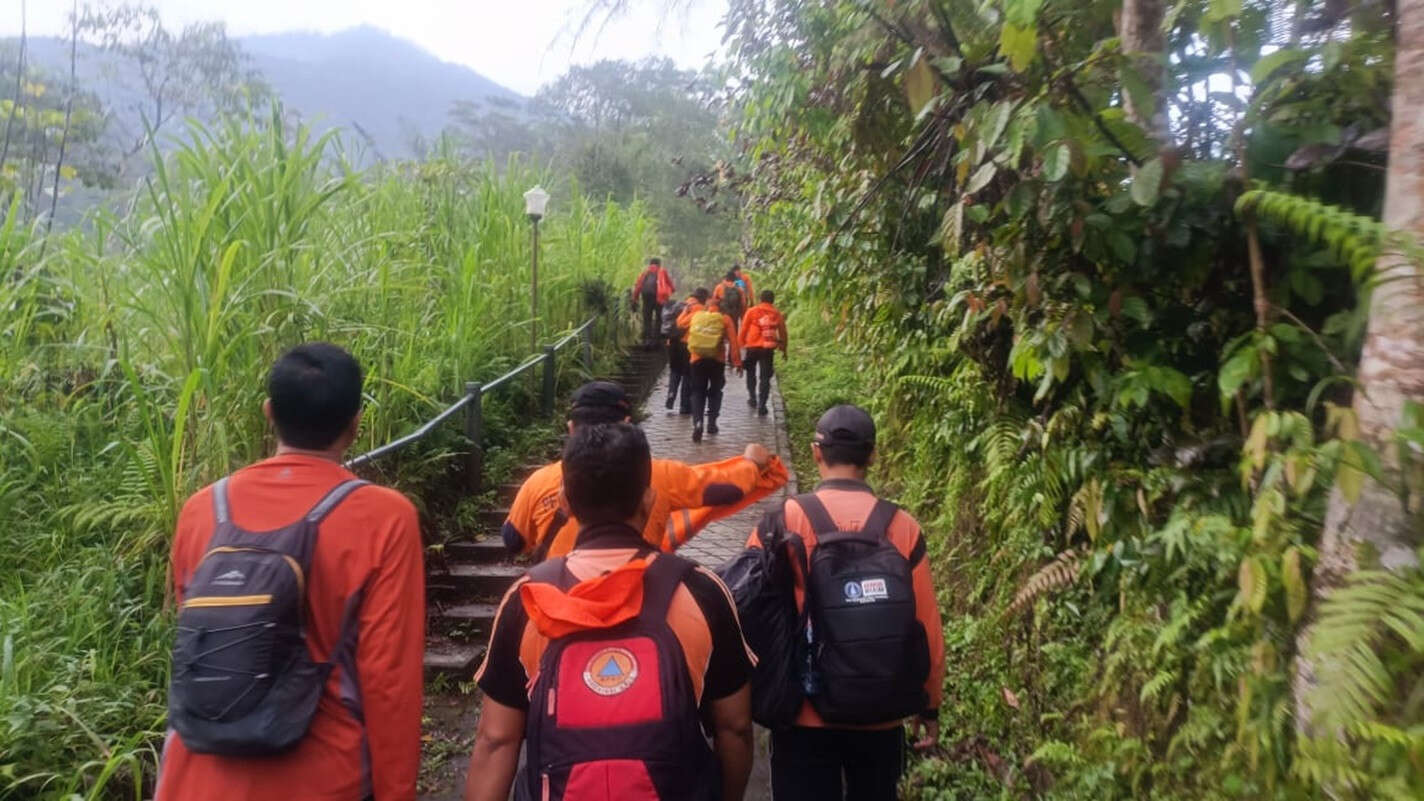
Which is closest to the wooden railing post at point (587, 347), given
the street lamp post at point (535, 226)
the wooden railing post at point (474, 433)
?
the street lamp post at point (535, 226)

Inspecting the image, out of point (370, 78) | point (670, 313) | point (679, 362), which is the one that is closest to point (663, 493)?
point (679, 362)

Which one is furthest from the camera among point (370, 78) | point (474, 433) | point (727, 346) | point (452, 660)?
point (370, 78)

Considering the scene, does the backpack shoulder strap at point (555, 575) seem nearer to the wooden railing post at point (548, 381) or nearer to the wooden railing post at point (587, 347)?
the wooden railing post at point (548, 381)

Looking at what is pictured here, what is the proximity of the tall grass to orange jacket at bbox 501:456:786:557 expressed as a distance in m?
1.51

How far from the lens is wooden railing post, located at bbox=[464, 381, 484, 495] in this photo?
686cm

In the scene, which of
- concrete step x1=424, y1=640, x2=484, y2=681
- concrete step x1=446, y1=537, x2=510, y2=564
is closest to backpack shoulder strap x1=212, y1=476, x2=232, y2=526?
concrete step x1=424, y1=640, x2=484, y2=681

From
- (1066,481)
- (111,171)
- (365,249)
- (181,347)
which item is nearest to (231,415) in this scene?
(181,347)

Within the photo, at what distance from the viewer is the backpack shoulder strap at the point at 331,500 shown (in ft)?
6.31

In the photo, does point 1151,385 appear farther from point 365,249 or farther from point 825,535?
point 365,249

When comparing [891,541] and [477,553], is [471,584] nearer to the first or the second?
[477,553]

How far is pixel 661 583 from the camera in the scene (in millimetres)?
1902

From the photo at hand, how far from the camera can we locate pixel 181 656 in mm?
1796

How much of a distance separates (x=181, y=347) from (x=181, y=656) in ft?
9.40

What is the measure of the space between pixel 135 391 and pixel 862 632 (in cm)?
307
